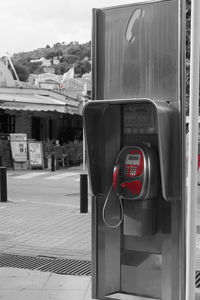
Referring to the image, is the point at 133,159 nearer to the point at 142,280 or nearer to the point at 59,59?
the point at 142,280

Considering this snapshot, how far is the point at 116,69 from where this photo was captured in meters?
4.55

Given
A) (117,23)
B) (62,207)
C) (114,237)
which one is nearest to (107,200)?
(114,237)

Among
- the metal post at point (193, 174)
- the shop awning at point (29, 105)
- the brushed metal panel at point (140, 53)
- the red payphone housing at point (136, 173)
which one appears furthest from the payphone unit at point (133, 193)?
the shop awning at point (29, 105)

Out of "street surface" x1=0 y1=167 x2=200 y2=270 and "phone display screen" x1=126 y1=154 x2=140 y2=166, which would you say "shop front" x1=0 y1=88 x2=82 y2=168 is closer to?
"street surface" x1=0 y1=167 x2=200 y2=270

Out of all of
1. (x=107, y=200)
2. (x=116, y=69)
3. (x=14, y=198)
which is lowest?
(x=14, y=198)

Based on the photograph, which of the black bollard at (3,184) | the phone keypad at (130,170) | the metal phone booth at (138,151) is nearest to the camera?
the metal phone booth at (138,151)

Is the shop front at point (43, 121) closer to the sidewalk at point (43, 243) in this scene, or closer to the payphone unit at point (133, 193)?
the sidewalk at point (43, 243)

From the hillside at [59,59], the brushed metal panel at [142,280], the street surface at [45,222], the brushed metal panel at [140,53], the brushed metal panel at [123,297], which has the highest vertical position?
the hillside at [59,59]

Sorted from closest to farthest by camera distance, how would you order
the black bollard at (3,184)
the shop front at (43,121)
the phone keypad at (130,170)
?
the phone keypad at (130,170), the black bollard at (3,184), the shop front at (43,121)

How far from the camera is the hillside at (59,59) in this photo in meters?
80.5

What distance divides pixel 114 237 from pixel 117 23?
202 cm

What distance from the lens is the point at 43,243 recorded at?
24.7 feet

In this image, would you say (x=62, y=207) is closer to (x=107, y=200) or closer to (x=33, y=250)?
(x=33, y=250)

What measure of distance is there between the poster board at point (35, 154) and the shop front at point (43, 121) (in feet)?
1.03
